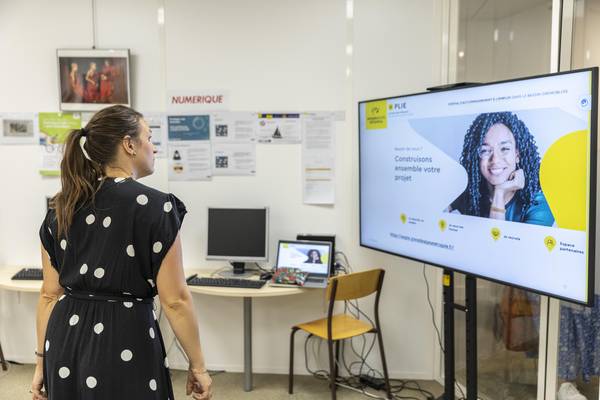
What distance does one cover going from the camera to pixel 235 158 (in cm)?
353

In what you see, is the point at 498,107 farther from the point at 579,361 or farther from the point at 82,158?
the point at 82,158

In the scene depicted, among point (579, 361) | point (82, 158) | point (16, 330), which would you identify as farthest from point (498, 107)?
point (16, 330)

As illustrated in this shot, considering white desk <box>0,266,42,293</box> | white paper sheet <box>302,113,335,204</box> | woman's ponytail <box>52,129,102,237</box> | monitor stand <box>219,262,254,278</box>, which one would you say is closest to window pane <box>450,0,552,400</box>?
white paper sheet <box>302,113,335,204</box>

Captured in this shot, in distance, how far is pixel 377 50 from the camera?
3.38 metres

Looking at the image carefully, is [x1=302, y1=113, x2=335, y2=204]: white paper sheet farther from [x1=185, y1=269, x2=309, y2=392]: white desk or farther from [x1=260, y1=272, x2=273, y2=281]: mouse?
[x1=185, y1=269, x2=309, y2=392]: white desk

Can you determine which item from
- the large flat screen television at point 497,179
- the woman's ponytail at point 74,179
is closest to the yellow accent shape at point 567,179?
the large flat screen television at point 497,179

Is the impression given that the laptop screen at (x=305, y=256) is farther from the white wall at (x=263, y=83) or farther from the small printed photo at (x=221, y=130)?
the small printed photo at (x=221, y=130)

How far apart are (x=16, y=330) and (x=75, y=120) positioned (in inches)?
62.5

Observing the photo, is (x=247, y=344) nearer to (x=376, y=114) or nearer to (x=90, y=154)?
(x=376, y=114)

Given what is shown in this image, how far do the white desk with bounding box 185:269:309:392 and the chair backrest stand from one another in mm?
255

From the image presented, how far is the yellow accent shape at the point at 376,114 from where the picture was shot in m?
2.86

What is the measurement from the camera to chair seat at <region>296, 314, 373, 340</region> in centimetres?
303

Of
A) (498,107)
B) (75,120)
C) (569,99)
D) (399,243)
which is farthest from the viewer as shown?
(75,120)

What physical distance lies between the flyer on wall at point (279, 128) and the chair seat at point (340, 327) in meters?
1.21
